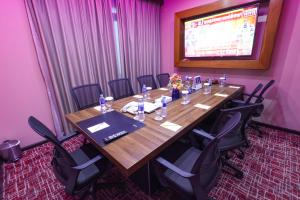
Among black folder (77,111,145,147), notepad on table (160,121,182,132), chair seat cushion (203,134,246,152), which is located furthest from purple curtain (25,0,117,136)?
chair seat cushion (203,134,246,152)

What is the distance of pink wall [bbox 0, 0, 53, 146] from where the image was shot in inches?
76.8

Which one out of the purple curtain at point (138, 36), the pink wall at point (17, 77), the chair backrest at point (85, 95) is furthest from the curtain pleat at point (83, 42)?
the chair backrest at point (85, 95)

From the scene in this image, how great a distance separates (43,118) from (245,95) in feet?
12.2

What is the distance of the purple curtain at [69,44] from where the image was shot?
7.13 ft

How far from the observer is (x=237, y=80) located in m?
2.89

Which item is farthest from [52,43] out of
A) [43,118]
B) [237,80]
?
[237,80]

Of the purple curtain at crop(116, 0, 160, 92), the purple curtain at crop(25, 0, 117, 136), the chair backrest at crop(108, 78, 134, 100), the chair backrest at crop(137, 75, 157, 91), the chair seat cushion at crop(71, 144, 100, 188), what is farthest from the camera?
the purple curtain at crop(116, 0, 160, 92)

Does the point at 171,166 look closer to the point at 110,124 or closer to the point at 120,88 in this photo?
the point at 110,124

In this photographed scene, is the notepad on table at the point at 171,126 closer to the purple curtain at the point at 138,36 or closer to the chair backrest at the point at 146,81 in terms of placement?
the chair backrest at the point at 146,81

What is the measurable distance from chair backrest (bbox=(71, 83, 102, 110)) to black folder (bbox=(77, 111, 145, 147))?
1.98ft

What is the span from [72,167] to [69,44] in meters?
2.15

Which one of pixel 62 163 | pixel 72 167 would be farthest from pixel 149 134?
pixel 62 163

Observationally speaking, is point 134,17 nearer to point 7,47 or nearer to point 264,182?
point 7,47

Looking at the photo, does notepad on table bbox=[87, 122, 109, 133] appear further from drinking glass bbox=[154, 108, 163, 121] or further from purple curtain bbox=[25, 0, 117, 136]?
purple curtain bbox=[25, 0, 117, 136]
